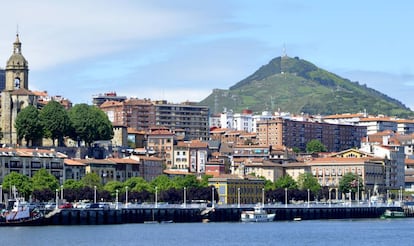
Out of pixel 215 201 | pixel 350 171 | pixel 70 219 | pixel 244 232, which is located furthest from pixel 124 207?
pixel 350 171

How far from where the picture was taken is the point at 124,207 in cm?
13475

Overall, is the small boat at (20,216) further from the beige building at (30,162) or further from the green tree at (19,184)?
the beige building at (30,162)

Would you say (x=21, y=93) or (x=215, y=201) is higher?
(x=21, y=93)

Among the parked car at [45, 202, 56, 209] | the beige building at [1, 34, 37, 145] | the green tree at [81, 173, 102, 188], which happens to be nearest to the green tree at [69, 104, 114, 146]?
the beige building at [1, 34, 37, 145]

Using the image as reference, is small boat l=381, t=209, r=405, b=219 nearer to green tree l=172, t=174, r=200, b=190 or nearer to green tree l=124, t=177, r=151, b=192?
green tree l=172, t=174, r=200, b=190

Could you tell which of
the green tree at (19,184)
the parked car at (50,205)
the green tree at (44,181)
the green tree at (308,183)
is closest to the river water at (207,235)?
the parked car at (50,205)

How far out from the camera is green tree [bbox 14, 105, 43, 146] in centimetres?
16500

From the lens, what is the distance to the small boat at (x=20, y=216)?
12256 centimetres

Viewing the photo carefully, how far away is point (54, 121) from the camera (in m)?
167

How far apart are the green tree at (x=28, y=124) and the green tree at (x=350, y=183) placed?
155 ft

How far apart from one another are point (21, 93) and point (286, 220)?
4334 centimetres

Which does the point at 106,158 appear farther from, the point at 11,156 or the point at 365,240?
the point at 365,240

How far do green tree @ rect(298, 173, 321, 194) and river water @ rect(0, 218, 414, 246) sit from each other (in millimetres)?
46548

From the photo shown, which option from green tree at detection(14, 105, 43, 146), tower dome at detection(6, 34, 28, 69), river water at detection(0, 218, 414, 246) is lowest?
river water at detection(0, 218, 414, 246)
